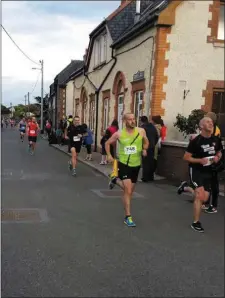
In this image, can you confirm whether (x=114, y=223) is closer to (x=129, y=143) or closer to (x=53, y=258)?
(x=129, y=143)

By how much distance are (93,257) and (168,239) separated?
120 cm

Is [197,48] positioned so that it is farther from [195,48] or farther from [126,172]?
[126,172]

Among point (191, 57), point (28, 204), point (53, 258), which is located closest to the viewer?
point (191, 57)

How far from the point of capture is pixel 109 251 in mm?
4664

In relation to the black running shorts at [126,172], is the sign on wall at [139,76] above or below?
above

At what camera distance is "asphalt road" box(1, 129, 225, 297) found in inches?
144

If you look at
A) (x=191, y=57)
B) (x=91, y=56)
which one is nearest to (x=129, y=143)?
(x=191, y=57)

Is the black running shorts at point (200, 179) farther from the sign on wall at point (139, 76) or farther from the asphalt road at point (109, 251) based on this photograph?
the sign on wall at point (139, 76)

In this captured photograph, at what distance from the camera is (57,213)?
655 centimetres

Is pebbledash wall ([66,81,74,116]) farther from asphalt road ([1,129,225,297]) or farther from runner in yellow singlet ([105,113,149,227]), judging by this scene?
runner in yellow singlet ([105,113,149,227])

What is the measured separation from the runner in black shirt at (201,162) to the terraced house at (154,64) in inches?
21.0

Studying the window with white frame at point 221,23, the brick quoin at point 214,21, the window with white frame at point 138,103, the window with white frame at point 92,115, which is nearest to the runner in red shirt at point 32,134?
the window with white frame at point 92,115

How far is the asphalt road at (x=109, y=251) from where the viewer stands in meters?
3.65

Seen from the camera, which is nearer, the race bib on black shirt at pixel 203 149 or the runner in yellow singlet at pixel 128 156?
the race bib on black shirt at pixel 203 149
